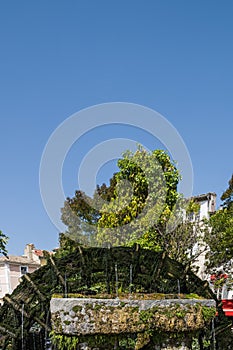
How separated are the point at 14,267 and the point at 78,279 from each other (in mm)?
27786

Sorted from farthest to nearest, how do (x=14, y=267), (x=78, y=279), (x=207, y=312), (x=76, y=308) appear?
(x=14, y=267) → (x=78, y=279) → (x=207, y=312) → (x=76, y=308)

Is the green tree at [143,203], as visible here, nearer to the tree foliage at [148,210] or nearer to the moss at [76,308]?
the tree foliage at [148,210]

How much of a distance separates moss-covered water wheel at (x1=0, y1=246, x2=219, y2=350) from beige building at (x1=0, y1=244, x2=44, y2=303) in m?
25.8

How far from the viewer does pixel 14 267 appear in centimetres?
3822

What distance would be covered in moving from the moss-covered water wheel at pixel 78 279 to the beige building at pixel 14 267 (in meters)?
25.8

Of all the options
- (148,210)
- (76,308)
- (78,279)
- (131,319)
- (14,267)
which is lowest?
(131,319)

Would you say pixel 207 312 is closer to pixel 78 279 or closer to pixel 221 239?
pixel 78 279

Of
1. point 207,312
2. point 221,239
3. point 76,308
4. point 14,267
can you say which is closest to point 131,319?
point 76,308

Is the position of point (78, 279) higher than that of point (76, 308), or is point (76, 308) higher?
point (78, 279)

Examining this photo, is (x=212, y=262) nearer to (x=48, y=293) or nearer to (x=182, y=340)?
(x=48, y=293)

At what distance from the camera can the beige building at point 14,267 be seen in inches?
1470

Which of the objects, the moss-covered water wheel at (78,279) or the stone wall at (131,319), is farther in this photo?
the moss-covered water wheel at (78,279)

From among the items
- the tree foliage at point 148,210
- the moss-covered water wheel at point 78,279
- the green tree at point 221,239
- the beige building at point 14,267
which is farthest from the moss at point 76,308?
the beige building at point 14,267

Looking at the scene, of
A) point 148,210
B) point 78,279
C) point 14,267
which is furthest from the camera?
point 14,267
